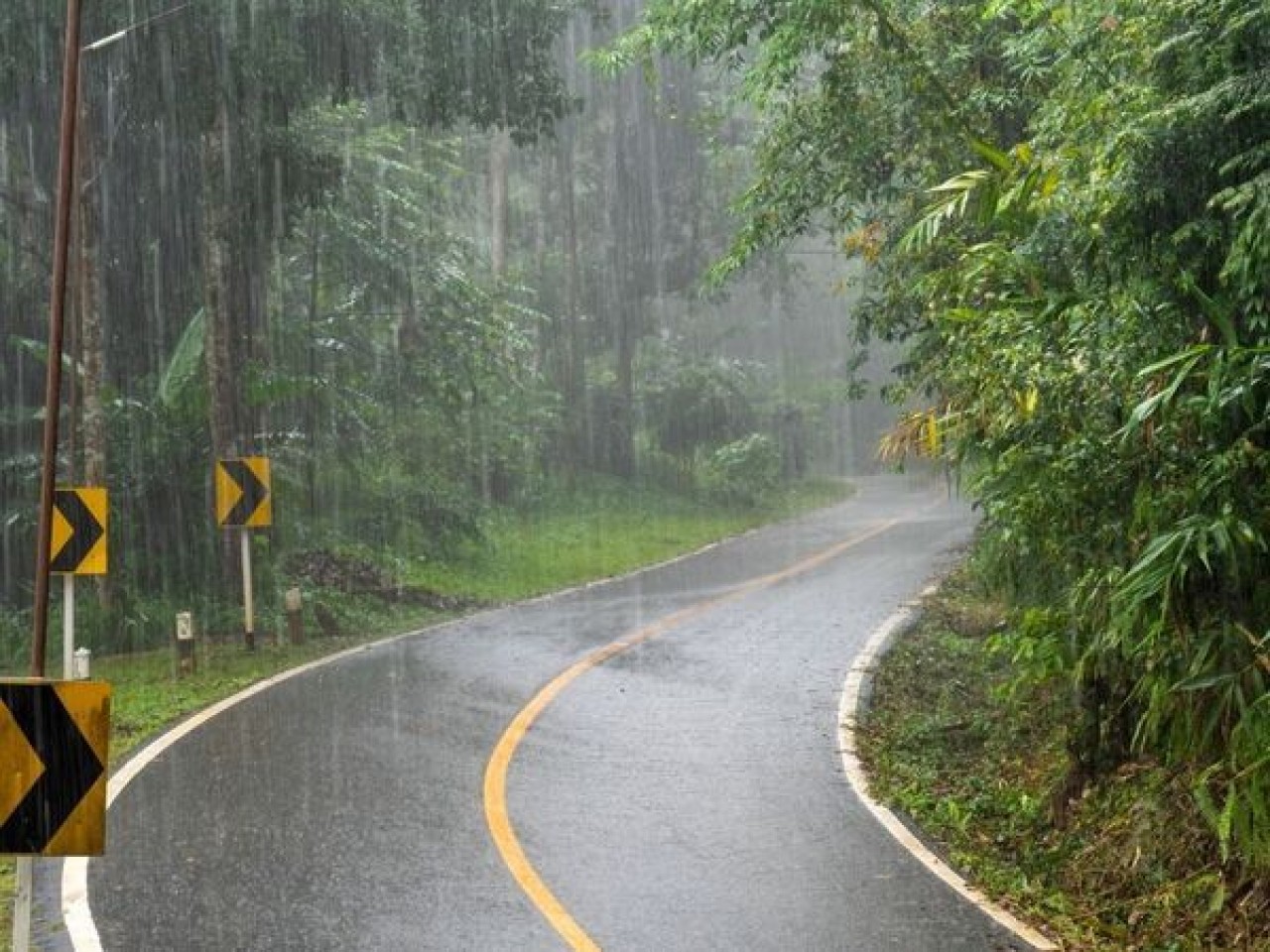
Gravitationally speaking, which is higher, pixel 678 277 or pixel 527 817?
pixel 678 277

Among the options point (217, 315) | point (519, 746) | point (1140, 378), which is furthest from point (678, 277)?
point (1140, 378)

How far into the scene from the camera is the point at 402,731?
1189 cm

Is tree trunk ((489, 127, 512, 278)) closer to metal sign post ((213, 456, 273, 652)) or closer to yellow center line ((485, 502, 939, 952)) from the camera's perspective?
yellow center line ((485, 502, 939, 952))

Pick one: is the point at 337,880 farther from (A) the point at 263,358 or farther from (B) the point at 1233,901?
(A) the point at 263,358

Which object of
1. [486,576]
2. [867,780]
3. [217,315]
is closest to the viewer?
[867,780]

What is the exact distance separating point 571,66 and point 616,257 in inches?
197

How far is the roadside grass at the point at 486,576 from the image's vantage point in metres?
14.0

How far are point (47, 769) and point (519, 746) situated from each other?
573 centimetres

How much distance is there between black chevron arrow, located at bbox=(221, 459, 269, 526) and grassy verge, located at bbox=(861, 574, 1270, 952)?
23.1 feet

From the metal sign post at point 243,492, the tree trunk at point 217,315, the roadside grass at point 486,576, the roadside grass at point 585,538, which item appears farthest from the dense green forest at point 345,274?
the metal sign post at point 243,492

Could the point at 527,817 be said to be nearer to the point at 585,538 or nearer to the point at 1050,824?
the point at 1050,824

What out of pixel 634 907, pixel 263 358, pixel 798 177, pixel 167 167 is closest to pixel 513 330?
pixel 263 358

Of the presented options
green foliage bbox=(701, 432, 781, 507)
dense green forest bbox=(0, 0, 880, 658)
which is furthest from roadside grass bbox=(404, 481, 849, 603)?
dense green forest bbox=(0, 0, 880, 658)

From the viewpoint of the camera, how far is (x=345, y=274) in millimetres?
26750
